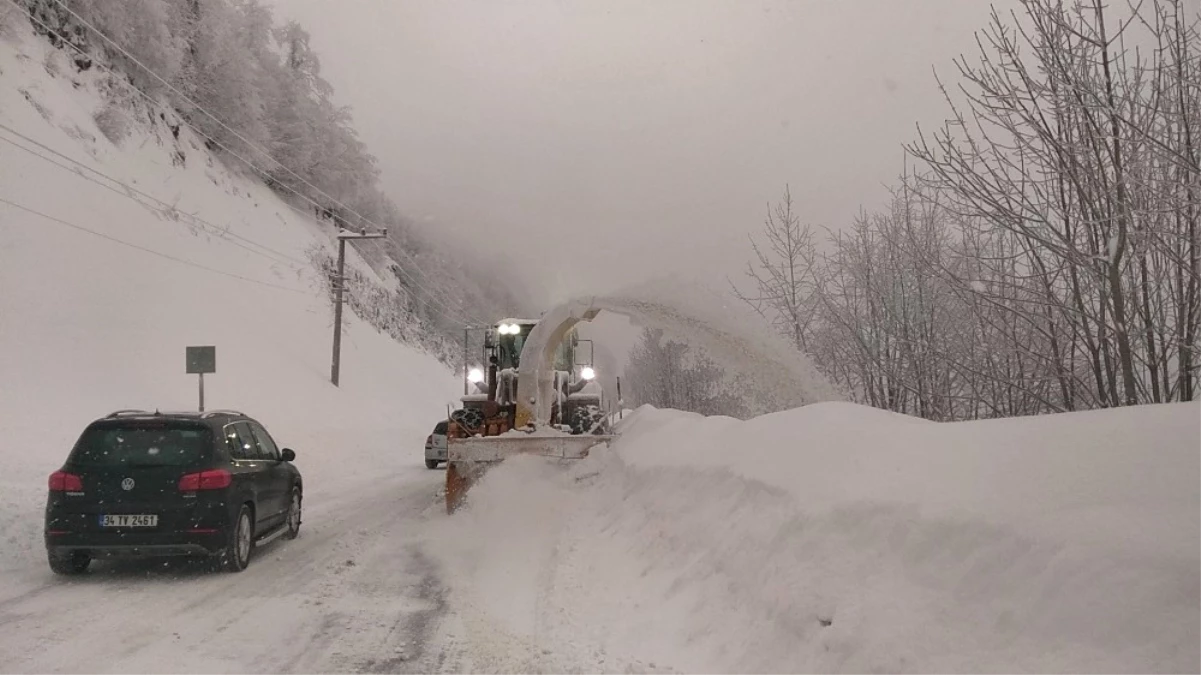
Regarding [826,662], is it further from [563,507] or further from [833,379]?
[833,379]

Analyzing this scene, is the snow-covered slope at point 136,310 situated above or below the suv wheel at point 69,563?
above

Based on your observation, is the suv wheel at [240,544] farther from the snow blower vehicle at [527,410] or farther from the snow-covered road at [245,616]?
the snow blower vehicle at [527,410]

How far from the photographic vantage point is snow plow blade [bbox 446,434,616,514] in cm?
1040

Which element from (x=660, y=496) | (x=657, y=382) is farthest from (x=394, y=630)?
(x=657, y=382)

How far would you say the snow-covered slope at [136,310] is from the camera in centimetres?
1611

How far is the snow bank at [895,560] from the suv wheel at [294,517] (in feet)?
10.7

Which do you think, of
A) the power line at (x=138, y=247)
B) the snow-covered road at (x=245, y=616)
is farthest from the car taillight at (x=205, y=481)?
the power line at (x=138, y=247)

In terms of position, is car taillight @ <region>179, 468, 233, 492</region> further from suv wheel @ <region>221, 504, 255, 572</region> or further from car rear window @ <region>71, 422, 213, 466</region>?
suv wheel @ <region>221, 504, 255, 572</region>

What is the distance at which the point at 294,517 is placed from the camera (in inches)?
387

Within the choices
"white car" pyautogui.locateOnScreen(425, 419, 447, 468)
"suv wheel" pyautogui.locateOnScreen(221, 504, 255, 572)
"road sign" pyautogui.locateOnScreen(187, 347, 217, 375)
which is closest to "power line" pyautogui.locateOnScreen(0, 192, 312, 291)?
"road sign" pyautogui.locateOnScreen(187, 347, 217, 375)

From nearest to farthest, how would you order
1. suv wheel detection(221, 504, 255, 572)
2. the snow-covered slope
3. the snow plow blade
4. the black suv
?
the black suv < suv wheel detection(221, 504, 255, 572) < the snow plow blade < the snow-covered slope

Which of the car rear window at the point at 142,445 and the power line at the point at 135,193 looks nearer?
the car rear window at the point at 142,445

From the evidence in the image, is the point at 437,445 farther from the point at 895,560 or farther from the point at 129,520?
the point at 895,560

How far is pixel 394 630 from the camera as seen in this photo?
18.4 feet
